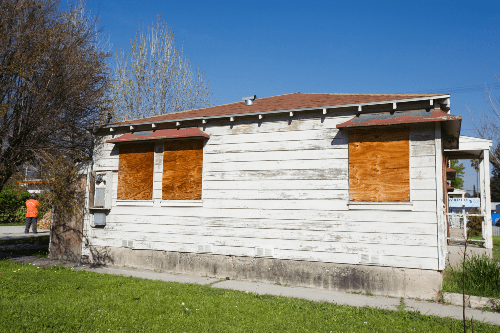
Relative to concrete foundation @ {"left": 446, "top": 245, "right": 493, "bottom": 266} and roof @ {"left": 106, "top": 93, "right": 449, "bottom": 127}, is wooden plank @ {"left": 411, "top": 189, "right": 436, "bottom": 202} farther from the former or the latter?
concrete foundation @ {"left": 446, "top": 245, "right": 493, "bottom": 266}

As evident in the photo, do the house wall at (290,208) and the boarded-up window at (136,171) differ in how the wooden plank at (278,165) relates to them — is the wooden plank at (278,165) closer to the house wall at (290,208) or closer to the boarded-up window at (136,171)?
the house wall at (290,208)

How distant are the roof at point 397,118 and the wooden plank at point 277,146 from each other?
0.50 meters

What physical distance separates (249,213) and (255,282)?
5.25 ft

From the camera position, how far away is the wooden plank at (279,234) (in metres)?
7.55

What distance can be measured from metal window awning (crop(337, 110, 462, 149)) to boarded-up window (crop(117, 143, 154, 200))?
5224mm

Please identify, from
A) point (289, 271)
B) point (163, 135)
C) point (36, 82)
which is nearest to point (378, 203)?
point (289, 271)

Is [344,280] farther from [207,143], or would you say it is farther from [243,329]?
[207,143]

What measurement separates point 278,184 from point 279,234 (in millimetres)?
1160

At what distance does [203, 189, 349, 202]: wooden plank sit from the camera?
8242 mm

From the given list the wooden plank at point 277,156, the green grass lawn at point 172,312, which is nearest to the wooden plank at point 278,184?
the wooden plank at point 277,156

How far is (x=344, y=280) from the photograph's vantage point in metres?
7.92

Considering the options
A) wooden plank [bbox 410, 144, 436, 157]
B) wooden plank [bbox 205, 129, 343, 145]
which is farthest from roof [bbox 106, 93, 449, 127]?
wooden plank [bbox 410, 144, 436, 157]

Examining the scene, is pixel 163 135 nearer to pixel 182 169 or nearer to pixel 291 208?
pixel 182 169

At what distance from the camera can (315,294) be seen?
7527 millimetres
